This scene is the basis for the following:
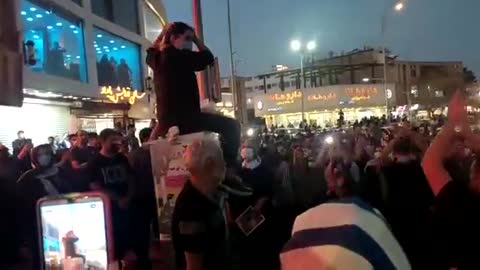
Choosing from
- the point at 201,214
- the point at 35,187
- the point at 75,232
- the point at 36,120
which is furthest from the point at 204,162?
the point at 36,120

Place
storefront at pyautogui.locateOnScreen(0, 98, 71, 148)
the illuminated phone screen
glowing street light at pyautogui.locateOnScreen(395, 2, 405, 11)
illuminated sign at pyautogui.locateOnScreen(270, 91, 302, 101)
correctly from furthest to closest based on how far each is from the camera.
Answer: illuminated sign at pyautogui.locateOnScreen(270, 91, 302, 101) → glowing street light at pyautogui.locateOnScreen(395, 2, 405, 11) → storefront at pyautogui.locateOnScreen(0, 98, 71, 148) → the illuminated phone screen

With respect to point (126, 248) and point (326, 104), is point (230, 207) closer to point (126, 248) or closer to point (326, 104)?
point (126, 248)

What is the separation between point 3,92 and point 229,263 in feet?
7.17

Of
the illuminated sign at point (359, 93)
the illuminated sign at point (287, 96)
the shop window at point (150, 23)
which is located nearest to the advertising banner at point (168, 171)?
the shop window at point (150, 23)

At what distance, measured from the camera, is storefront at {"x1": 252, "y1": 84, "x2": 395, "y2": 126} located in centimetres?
6450

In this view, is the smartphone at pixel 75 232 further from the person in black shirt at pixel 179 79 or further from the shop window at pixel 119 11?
the shop window at pixel 119 11

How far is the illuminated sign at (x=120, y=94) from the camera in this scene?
29.5 meters

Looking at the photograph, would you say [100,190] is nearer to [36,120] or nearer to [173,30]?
[173,30]

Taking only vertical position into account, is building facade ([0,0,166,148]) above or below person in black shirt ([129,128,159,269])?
above

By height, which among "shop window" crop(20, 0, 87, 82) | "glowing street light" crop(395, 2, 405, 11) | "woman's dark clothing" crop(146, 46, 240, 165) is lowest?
"woman's dark clothing" crop(146, 46, 240, 165)

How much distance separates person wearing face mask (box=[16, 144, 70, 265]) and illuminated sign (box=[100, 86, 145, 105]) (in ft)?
68.5

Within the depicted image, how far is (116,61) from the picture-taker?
1350 inches

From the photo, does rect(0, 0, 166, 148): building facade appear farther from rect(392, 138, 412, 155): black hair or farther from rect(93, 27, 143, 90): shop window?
rect(392, 138, 412, 155): black hair

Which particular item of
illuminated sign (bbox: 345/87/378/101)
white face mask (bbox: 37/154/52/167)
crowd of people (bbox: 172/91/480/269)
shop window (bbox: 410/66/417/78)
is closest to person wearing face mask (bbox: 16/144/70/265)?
white face mask (bbox: 37/154/52/167)
